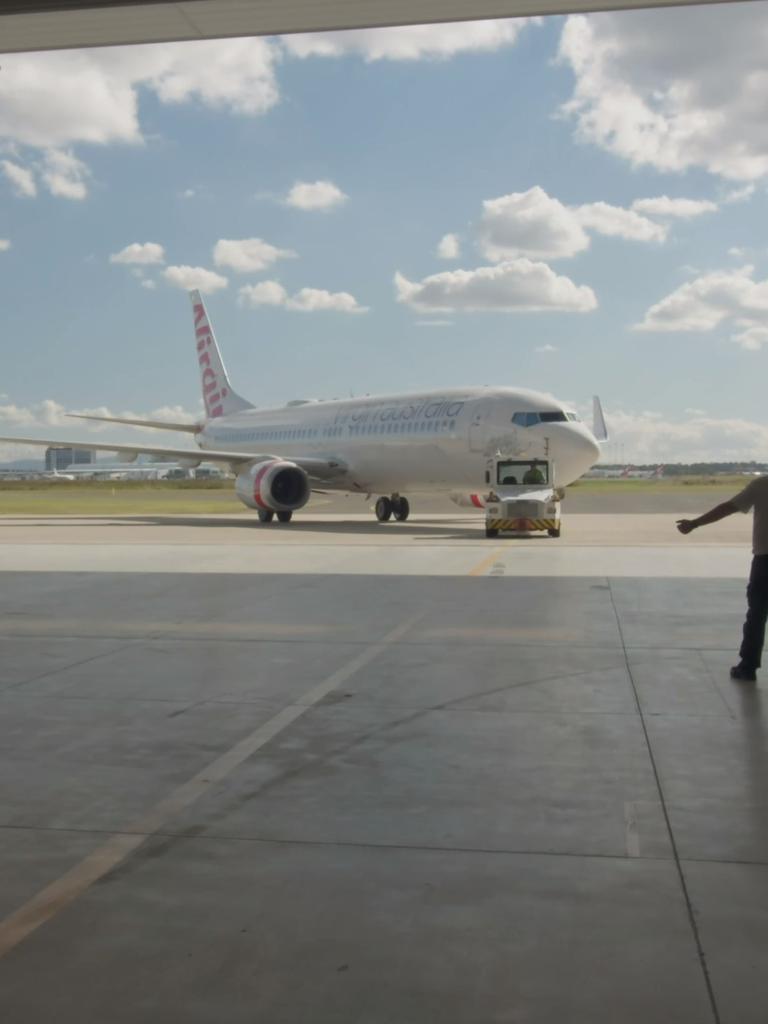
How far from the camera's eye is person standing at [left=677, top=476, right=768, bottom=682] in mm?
7508

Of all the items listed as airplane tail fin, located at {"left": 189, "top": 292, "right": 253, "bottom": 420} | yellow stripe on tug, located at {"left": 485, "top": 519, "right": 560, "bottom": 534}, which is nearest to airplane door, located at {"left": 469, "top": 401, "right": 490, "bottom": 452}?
yellow stripe on tug, located at {"left": 485, "top": 519, "right": 560, "bottom": 534}

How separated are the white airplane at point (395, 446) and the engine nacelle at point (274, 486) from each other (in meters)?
0.03

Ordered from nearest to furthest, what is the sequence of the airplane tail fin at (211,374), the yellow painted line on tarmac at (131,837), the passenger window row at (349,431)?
1. the yellow painted line on tarmac at (131,837)
2. the passenger window row at (349,431)
3. the airplane tail fin at (211,374)

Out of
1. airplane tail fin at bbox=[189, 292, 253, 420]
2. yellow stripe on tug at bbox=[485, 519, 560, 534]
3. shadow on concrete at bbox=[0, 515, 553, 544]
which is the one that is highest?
airplane tail fin at bbox=[189, 292, 253, 420]

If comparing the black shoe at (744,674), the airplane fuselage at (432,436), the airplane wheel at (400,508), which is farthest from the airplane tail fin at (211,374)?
the black shoe at (744,674)

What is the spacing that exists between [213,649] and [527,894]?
5617 millimetres

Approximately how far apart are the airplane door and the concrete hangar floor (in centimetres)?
1743

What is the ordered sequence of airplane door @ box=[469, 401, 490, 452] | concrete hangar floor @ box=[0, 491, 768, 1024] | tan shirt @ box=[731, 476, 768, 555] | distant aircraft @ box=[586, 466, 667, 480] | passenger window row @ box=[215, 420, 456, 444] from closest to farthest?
concrete hangar floor @ box=[0, 491, 768, 1024], tan shirt @ box=[731, 476, 768, 555], airplane door @ box=[469, 401, 490, 452], passenger window row @ box=[215, 420, 456, 444], distant aircraft @ box=[586, 466, 667, 480]

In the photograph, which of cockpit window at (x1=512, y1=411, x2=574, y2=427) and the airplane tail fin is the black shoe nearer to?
cockpit window at (x1=512, y1=411, x2=574, y2=427)

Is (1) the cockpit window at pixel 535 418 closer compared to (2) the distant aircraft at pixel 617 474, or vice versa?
(1) the cockpit window at pixel 535 418

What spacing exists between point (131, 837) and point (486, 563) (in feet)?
44.2

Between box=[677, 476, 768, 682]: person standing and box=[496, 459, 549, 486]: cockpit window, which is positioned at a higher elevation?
box=[496, 459, 549, 486]: cockpit window

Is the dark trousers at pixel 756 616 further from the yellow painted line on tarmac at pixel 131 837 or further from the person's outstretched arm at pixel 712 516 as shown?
the yellow painted line on tarmac at pixel 131 837

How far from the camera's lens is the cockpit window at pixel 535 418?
27.1 m
